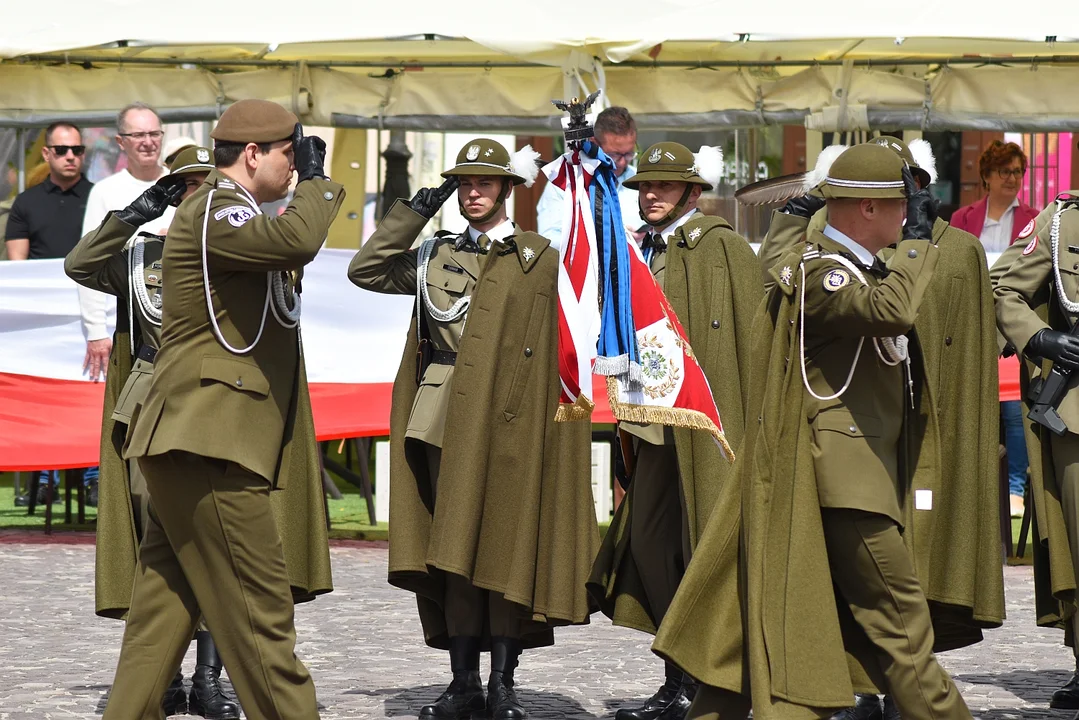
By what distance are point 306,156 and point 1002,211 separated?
22.9ft

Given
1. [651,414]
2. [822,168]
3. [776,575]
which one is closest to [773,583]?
[776,575]

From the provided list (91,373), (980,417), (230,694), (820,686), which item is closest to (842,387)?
(820,686)

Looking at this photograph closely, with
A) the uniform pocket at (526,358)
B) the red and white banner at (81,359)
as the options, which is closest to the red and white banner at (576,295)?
the uniform pocket at (526,358)

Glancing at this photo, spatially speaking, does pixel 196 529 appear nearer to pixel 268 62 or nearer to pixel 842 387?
pixel 842 387

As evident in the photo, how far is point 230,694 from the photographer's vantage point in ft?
24.1

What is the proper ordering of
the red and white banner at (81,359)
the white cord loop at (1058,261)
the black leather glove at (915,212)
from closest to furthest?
1. the black leather glove at (915,212)
2. the white cord loop at (1058,261)
3. the red and white banner at (81,359)

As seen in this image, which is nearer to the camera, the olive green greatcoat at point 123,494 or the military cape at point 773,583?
the military cape at point 773,583

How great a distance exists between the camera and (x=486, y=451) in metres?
7.20

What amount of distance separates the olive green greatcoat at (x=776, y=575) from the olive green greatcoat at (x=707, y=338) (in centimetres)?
128

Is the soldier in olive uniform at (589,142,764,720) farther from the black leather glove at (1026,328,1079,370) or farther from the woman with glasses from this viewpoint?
the woman with glasses

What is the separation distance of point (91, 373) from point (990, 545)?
6.13 m

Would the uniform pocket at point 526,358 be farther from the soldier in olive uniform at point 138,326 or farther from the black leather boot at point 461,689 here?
the soldier in olive uniform at point 138,326

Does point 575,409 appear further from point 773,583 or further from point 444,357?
point 773,583

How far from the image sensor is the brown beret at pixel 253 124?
5.62 m
